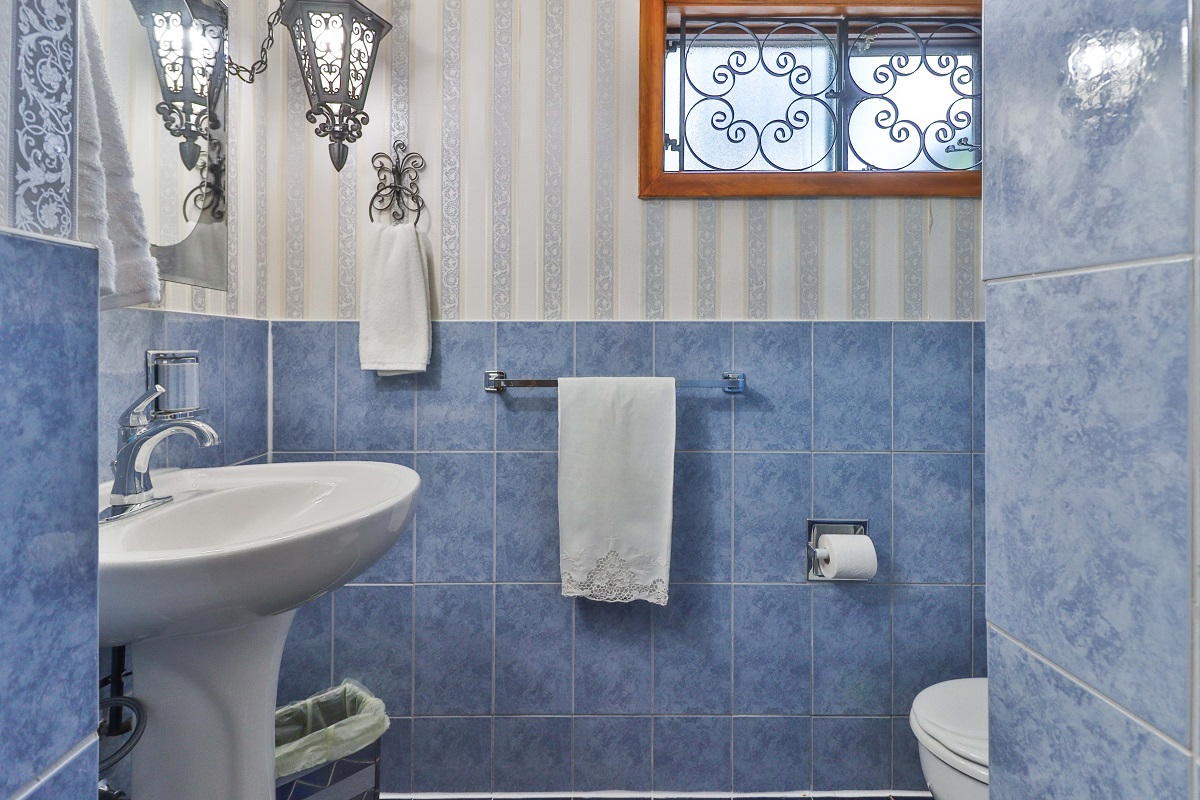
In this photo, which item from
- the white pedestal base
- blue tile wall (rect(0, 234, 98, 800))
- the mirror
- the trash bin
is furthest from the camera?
the trash bin

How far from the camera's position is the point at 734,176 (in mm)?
1708

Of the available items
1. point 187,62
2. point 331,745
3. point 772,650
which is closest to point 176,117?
point 187,62

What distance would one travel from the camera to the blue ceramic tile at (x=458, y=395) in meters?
1.72

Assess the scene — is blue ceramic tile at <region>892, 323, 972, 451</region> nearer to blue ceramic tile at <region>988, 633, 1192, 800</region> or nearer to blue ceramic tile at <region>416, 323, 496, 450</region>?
blue ceramic tile at <region>416, 323, 496, 450</region>

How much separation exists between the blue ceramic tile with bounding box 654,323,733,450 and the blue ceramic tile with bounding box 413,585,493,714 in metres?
0.64

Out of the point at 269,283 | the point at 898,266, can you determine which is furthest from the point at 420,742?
the point at 898,266

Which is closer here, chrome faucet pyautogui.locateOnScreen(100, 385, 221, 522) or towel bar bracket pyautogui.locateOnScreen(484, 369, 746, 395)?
chrome faucet pyautogui.locateOnScreen(100, 385, 221, 522)

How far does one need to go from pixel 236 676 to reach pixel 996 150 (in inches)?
41.6

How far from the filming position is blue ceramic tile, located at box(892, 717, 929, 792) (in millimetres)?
1737

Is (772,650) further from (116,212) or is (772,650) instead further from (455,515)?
(116,212)

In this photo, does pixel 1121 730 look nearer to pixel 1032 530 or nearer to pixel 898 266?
pixel 1032 530

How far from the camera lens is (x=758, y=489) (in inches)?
67.9

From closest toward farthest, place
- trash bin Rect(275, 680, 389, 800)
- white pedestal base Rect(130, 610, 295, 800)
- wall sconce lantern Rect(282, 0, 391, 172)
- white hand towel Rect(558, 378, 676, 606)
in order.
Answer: white pedestal base Rect(130, 610, 295, 800), trash bin Rect(275, 680, 389, 800), wall sconce lantern Rect(282, 0, 391, 172), white hand towel Rect(558, 378, 676, 606)

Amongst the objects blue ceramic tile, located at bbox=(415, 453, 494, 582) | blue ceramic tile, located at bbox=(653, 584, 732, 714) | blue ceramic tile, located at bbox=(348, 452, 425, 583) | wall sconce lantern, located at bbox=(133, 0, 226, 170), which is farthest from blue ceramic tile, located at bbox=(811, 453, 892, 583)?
wall sconce lantern, located at bbox=(133, 0, 226, 170)
